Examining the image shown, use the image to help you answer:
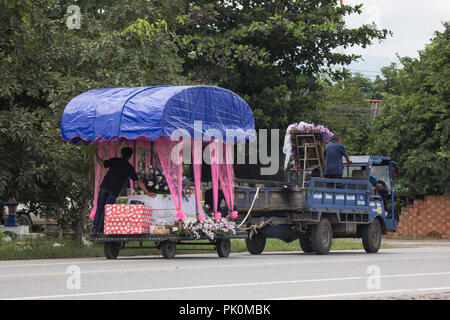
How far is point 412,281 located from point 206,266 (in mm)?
4111

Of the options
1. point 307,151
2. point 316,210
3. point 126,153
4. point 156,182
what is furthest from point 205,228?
point 307,151

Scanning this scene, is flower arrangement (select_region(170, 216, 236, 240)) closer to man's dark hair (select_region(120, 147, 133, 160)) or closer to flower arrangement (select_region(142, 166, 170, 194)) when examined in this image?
flower arrangement (select_region(142, 166, 170, 194))

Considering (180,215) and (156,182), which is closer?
(180,215)

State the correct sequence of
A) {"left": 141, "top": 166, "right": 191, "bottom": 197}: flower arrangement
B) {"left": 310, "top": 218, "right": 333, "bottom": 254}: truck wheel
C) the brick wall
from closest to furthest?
{"left": 141, "top": 166, "right": 191, "bottom": 197}: flower arrangement
{"left": 310, "top": 218, "right": 333, "bottom": 254}: truck wheel
the brick wall

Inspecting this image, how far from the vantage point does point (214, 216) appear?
19.6m

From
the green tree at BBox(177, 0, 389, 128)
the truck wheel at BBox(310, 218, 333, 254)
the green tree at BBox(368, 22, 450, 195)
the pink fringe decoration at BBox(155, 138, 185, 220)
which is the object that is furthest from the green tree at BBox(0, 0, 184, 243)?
the green tree at BBox(368, 22, 450, 195)

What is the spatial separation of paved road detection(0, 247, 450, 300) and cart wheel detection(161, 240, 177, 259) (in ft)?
4.58

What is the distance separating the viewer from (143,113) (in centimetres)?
1783

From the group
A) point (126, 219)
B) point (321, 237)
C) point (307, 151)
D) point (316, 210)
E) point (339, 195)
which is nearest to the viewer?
point (126, 219)

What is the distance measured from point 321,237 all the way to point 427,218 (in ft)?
70.6

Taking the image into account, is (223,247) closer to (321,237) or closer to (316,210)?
(316,210)

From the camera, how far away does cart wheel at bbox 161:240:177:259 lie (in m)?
18.6
